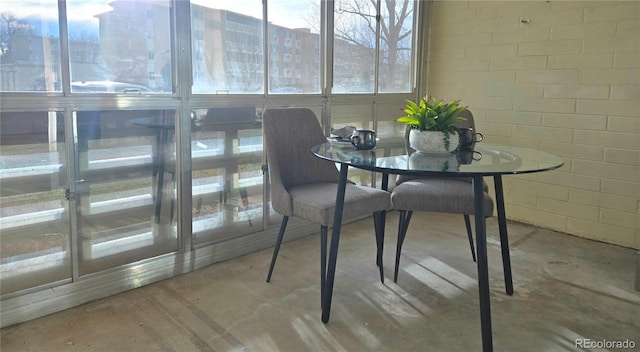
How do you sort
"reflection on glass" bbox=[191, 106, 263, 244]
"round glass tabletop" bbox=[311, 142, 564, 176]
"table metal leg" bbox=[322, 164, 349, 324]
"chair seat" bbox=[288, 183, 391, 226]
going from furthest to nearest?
"reflection on glass" bbox=[191, 106, 263, 244] → "chair seat" bbox=[288, 183, 391, 226] → "table metal leg" bbox=[322, 164, 349, 324] → "round glass tabletop" bbox=[311, 142, 564, 176]

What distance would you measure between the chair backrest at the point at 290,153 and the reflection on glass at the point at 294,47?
51 centimetres

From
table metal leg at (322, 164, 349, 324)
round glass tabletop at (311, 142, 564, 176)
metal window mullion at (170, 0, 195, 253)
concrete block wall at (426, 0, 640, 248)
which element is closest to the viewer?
round glass tabletop at (311, 142, 564, 176)

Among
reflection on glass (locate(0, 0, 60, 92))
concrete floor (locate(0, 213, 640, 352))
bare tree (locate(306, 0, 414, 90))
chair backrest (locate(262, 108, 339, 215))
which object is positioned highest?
bare tree (locate(306, 0, 414, 90))

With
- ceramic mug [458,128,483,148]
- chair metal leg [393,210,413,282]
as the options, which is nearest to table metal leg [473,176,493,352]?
ceramic mug [458,128,483,148]

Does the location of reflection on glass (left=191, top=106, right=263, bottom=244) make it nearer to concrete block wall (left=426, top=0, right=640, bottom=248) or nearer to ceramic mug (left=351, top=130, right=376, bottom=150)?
ceramic mug (left=351, top=130, right=376, bottom=150)

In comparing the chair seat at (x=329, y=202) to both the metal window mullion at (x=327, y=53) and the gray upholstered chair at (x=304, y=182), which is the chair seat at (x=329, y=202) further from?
the metal window mullion at (x=327, y=53)

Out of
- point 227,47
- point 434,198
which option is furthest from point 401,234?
point 227,47

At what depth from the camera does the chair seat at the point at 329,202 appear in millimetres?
2330

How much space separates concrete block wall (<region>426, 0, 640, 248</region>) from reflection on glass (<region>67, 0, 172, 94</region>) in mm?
2545

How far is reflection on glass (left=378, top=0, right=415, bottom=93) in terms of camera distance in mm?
3962

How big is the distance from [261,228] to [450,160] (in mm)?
1491

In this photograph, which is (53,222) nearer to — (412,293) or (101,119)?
(101,119)

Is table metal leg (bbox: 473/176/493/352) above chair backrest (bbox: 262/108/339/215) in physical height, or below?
below

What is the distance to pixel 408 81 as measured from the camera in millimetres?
4285
